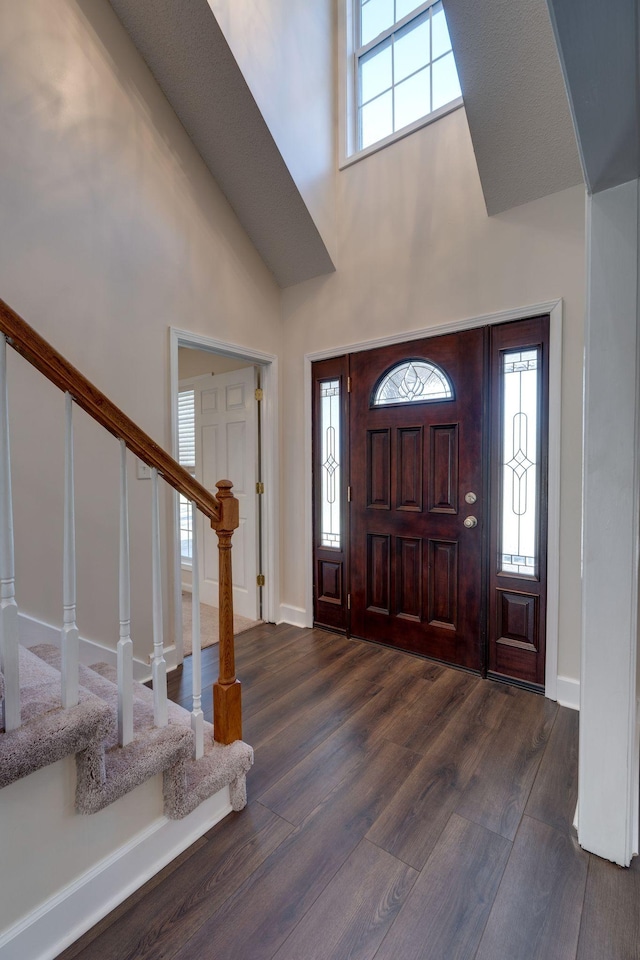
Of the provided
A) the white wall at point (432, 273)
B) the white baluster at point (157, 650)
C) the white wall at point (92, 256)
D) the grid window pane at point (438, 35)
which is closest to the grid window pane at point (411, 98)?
the grid window pane at point (438, 35)

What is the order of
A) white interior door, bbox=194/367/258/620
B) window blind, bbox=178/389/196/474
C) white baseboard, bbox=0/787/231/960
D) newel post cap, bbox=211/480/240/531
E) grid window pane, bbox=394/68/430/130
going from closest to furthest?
1. white baseboard, bbox=0/787/231/960
2. newel post cap, bbox=211/480/240/531
3. grid window pane, bbox=394/68/430/130
4. white interior door, bbox=194/367/258/620
5. window blind, bbox=178/389/196/474

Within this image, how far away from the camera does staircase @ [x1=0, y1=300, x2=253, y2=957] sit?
965 millimetres

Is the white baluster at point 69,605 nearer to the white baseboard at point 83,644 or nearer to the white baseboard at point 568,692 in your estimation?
the white baseboard at point 83,644

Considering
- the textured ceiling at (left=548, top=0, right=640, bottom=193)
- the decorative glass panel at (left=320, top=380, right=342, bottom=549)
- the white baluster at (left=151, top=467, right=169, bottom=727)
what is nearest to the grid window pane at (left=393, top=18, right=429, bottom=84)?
the decorative glass panel at (left=320, top=380, right=342, bottom=549)

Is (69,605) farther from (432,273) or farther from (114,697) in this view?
(432,273)

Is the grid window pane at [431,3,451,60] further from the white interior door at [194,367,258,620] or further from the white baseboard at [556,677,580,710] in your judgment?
the white baseboard at [556,677,580,710]

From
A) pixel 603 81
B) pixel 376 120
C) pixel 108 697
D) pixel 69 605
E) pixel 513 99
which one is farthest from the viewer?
pixel 376 120

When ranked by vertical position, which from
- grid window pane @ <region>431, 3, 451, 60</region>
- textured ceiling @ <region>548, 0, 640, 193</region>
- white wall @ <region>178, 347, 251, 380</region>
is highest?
grid window pane @ <region>431, 3, 451, 60</region>

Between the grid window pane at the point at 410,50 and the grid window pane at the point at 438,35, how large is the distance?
0.14 ft

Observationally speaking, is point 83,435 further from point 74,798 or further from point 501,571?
point 501,571

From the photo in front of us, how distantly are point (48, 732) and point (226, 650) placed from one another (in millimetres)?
625

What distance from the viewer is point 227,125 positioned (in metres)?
2.44

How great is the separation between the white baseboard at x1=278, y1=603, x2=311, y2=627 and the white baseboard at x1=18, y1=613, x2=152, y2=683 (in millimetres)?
962

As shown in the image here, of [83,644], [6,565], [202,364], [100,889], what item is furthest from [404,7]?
[100,889]
